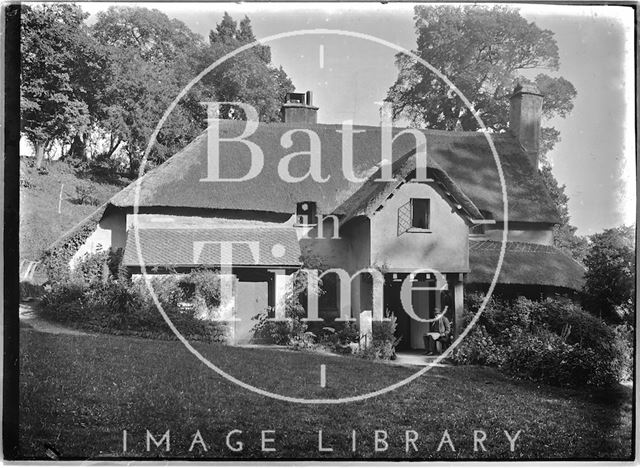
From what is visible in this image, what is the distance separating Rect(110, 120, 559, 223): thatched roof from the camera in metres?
9.15

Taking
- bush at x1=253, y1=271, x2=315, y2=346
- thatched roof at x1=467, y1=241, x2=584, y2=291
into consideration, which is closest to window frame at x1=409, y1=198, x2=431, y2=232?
thatched roof at x1=467, y1=241, x2=584, y2=291

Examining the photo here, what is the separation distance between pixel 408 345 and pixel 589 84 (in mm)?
4201

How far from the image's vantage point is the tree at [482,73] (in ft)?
28.0

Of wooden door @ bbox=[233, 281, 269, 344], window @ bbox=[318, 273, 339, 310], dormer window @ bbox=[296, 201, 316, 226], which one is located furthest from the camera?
dormer window @ bbox=[296, 201, 316, 226]

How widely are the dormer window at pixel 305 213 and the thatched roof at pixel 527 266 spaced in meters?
2.84

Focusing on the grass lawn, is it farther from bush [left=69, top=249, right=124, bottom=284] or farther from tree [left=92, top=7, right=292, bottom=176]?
tree [left=92, top=7, right=292, bottom=176]

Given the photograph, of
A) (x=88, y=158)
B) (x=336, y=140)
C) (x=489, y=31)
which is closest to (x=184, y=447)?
(x=88, y=158)

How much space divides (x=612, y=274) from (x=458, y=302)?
2.01m

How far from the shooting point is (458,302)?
9094mm

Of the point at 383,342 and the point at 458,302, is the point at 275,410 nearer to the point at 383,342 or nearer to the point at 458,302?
the point at 383,342

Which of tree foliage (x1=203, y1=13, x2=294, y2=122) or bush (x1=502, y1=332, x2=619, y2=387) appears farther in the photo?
bush (x1=502, y1=332, x2=619, y2=387)

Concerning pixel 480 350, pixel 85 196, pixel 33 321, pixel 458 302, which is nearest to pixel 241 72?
pixel 85 196

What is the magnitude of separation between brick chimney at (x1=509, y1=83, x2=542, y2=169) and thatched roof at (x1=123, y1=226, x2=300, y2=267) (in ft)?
11.9

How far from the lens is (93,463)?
7883mm
